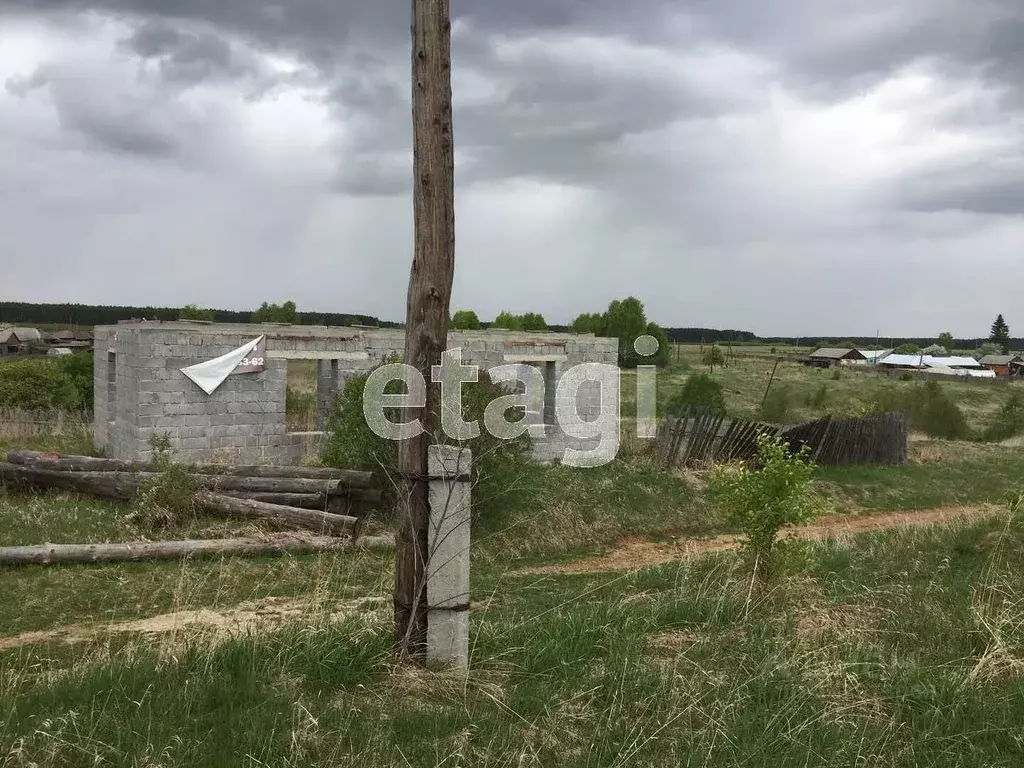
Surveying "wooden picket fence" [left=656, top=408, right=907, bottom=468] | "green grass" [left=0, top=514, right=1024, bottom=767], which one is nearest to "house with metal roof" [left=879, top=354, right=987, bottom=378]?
"wooden picket fence" [left=656, top=408, right=907, bottom=468]

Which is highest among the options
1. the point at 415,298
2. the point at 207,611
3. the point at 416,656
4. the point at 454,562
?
the point at 415,298

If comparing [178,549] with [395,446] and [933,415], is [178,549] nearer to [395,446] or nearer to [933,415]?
[395,446]

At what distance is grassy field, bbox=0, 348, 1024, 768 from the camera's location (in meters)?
3.47

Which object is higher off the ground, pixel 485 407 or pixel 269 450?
pixel 485 407

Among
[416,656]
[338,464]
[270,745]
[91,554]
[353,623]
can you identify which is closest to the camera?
[270,745]

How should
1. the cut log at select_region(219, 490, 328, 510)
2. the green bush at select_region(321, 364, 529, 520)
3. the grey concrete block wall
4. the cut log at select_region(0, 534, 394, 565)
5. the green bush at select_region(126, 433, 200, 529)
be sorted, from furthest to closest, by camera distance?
the grey concrete block wall → the green bush at select_region(321, 364, 529, 520) → the cut log at select_region(219, 490, 328, 510) → the green bush at select_region(126, 433, 200, 529) → the cut log at select_region(0, 534, 394, 565)

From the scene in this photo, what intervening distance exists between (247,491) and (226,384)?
3.30m

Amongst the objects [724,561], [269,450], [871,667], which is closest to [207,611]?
[724,561]

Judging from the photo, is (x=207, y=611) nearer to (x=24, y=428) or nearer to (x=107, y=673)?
(x=107, y=673)

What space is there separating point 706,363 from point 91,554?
53.8 m

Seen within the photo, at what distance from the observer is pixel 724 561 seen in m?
7.44

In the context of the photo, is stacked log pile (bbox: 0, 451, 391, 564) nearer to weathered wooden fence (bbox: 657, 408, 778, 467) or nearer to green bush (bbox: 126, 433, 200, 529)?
green bush (bbox: 126, 433, 200, 529)

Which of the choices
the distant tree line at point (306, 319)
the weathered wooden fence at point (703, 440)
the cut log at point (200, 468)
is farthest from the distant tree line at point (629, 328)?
the cut log at point (200, 468)

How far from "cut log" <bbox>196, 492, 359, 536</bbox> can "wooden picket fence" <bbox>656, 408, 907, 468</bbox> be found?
6.77 meters
